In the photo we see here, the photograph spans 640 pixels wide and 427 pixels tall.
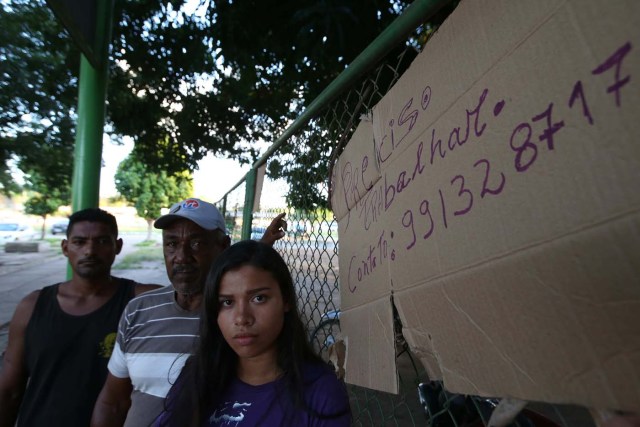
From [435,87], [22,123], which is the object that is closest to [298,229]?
[435,87]

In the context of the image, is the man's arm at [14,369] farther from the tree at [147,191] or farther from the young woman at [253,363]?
the tree at [147,191]

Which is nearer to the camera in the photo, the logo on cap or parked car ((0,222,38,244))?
the logo on cap

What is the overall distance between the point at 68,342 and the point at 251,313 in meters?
1.29

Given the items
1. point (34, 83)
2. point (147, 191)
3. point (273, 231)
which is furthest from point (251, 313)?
point (147, 191)

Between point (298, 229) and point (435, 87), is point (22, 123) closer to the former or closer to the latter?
point (298, 229)

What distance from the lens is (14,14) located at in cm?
756

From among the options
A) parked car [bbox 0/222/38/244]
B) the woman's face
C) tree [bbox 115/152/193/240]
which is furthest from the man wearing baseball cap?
tree [bbox 115/152/193/240]

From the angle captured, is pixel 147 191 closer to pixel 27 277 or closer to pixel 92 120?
pixel 27 277

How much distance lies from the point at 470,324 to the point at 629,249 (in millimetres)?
281

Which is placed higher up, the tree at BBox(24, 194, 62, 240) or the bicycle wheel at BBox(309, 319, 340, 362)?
the tree at BBox(24, 194, 62, 240)

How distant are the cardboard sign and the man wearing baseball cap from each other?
950mm

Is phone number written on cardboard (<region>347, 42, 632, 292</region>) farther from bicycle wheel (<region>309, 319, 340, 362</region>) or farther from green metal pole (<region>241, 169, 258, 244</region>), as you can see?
green metal pole (<region>241, 169, 258, 244</region>)

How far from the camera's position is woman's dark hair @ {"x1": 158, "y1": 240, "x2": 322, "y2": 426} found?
122cm

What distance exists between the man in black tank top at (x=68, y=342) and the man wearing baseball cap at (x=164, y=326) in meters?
0.26
